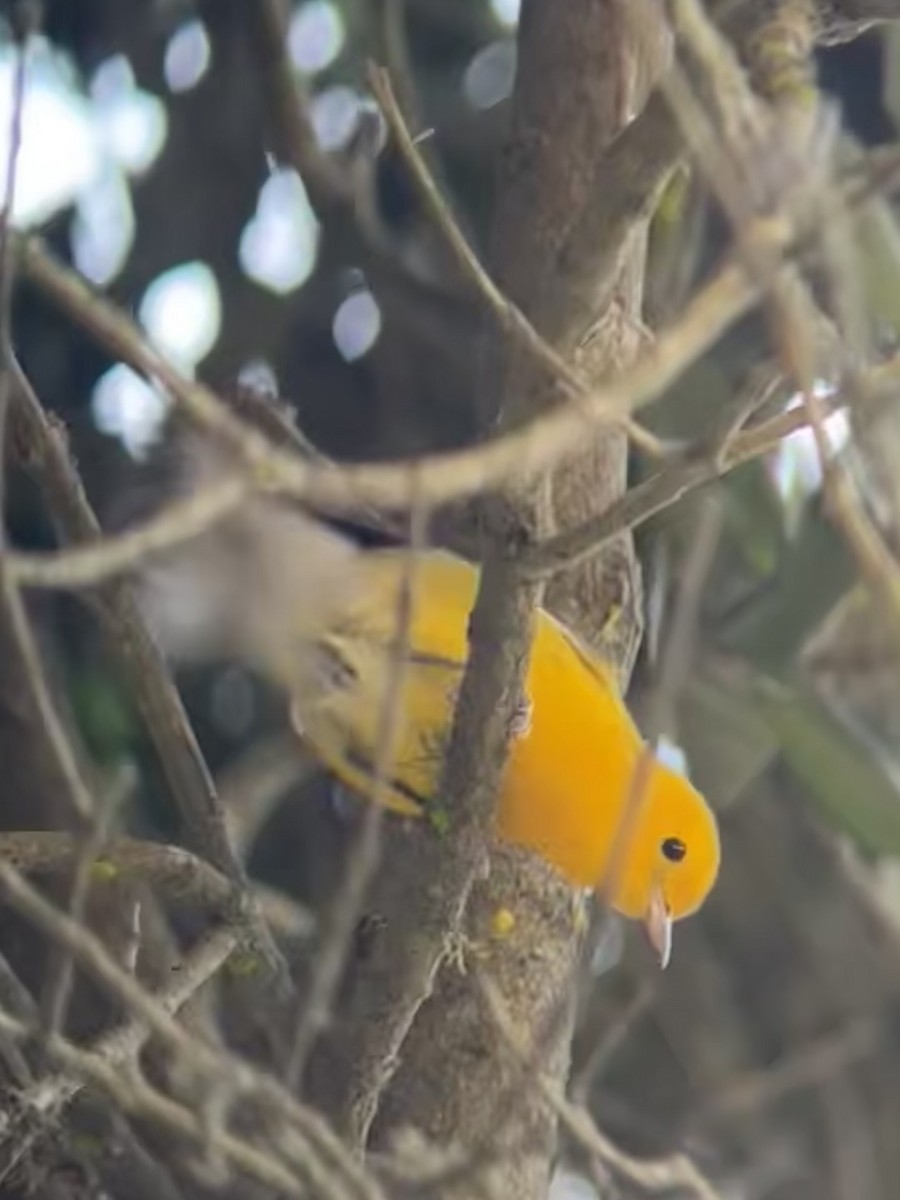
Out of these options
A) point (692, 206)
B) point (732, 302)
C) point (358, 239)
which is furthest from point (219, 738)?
point (732, 302)

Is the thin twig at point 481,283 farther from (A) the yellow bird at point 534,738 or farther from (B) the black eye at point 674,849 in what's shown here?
(B) the black eye at point 674,849

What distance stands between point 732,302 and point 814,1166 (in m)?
2.02

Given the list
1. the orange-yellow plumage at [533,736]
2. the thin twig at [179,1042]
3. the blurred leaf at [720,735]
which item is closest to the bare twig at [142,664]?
the orange-yellow plumage at [533,736]

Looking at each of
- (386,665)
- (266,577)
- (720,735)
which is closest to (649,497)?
(386,665)

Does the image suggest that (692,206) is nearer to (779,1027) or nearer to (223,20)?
(223,20)

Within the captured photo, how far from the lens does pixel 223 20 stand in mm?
2904

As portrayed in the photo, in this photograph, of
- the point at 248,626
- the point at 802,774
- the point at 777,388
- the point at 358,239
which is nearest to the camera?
the point at 777,388

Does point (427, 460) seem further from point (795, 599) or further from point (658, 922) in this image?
point (795, 599)

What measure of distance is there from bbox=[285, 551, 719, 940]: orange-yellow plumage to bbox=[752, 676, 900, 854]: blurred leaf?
0.41 meters

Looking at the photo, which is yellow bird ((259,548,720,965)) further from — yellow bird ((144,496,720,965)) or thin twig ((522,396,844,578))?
thin twig ((522,396,844,578))

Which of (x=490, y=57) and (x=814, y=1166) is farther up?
(x=490, y=57)

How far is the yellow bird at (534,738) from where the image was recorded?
6.68 ft

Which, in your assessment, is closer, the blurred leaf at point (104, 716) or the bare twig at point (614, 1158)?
the bare twig at point (614, 1158)

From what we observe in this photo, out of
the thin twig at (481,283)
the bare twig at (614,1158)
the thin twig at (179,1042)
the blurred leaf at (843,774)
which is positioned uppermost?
the thin twig at (481,283)
